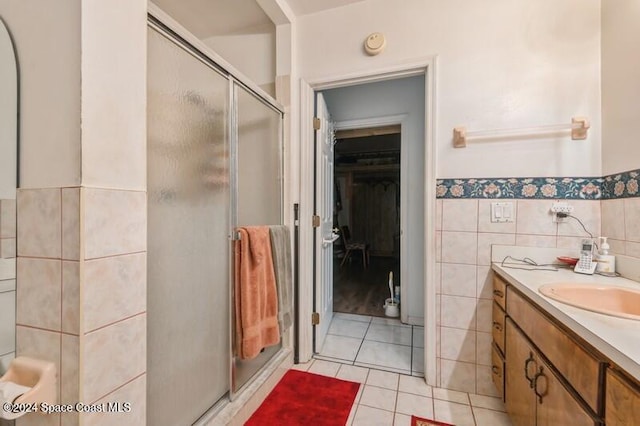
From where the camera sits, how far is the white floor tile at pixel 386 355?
6.87 ft

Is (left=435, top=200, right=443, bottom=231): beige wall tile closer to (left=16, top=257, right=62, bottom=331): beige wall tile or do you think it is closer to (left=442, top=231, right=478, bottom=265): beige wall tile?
(left=442, top=231, right=478, bottom=265): beige wall tile

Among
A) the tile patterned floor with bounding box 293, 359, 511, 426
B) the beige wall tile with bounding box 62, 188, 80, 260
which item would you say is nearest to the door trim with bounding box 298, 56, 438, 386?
the tile patterned floor with bounding box 293, 359, 511, 426

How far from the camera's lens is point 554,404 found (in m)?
0.95

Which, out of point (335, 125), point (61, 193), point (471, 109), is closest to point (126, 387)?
point (61, 193)

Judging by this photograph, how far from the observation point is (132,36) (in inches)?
35.6

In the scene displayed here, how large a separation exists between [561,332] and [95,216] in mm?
1459

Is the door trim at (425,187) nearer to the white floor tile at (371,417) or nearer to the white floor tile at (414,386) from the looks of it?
the white floor tile at (414,386)

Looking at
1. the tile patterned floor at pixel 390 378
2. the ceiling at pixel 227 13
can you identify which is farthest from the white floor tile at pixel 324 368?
the ceiling at pixel 227 13

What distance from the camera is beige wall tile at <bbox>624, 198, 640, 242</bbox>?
1.31 meters

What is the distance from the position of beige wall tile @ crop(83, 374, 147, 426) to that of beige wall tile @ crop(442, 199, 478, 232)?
1717mm

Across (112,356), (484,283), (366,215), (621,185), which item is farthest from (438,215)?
(366,215)

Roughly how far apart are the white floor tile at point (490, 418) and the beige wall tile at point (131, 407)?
1630 mm

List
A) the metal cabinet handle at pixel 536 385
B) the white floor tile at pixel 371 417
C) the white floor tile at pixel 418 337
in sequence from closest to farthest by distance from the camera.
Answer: the metal cabinet handle at pixel 536 385 < the white floor tile at pixel 371 417 < the white floor tile at pixel 418 337

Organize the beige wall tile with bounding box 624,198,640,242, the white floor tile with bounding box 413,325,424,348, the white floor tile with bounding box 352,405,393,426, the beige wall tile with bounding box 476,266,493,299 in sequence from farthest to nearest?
the white floor tile with bounding box 413,325,424,348 < the beige wall tile with bounding box 476,266,493,299 < the white floor tile with bounding box 352,405,393,426 < the beige wall tile with bounding box 624,198,640,242
